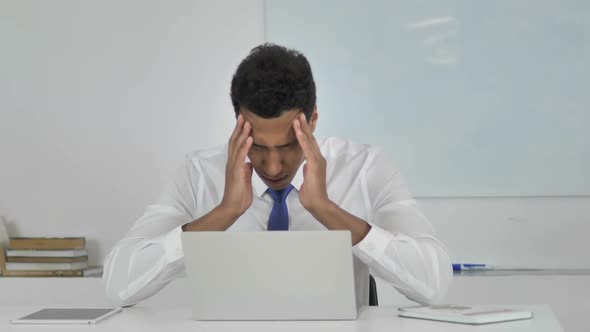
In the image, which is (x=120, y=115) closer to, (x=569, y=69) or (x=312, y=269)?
(x=569, y=69)

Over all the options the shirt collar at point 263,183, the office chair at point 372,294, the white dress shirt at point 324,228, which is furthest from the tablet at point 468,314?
the shirt collar at point 263,183

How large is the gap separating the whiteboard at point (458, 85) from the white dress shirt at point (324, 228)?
108 cm

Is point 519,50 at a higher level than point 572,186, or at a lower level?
higher

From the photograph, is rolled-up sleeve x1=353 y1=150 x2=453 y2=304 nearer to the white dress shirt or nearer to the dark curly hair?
the white dress shirt

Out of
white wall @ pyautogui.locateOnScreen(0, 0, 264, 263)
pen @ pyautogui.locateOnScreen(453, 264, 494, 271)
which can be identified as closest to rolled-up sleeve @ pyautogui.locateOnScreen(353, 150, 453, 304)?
pen @ pyautogui.locateOnScreen(453, 264, 494, 271)

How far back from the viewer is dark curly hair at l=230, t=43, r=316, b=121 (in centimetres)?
230

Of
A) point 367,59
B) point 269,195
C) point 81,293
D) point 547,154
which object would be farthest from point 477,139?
point 81,293

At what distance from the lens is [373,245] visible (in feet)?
7.03

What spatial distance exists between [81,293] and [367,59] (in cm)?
158

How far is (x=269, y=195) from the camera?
2539 mm

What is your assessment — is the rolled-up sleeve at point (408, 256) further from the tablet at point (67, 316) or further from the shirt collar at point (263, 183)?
the tablet at point (67, 316)

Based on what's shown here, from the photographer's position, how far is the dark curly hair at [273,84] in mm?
2299

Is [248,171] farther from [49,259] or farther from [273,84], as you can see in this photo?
[49,259]

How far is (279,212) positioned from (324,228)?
188mm
